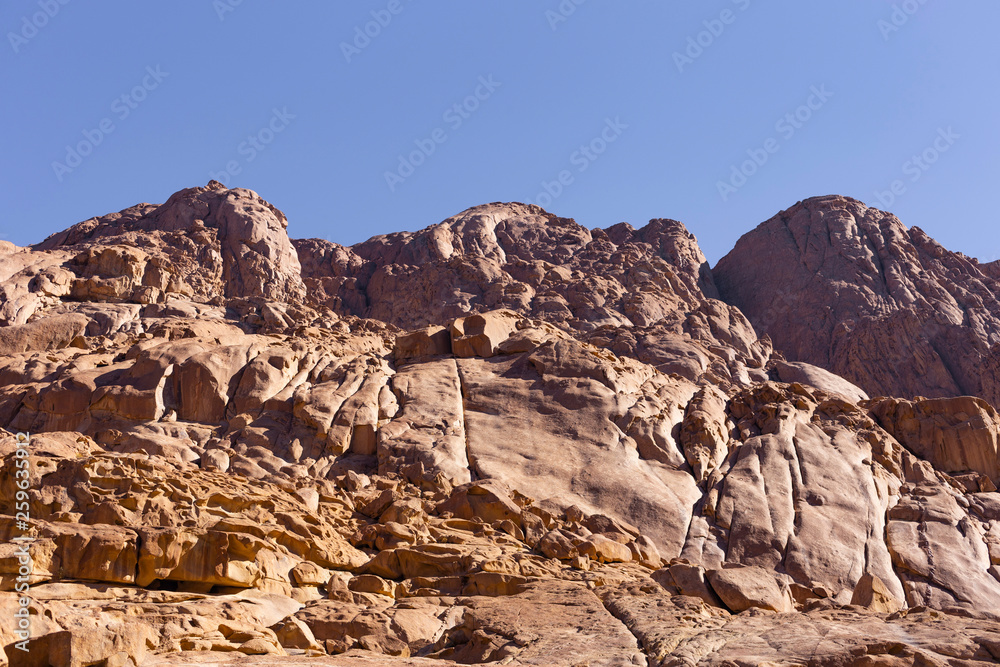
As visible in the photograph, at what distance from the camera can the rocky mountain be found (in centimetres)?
1730

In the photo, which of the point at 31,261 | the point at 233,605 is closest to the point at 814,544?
the point at 233,605

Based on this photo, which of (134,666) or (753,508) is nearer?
(134,666)

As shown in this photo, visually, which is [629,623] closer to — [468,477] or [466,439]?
[468,477]

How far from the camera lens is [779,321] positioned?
272 ft

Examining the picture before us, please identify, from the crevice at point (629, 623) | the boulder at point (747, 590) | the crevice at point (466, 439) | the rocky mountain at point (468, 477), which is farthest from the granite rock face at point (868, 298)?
the crevice at point (629, 623)

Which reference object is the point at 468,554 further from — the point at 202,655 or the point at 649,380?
the point at 649,380

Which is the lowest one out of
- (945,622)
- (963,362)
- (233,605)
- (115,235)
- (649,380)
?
(945,622)

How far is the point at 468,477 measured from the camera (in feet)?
111

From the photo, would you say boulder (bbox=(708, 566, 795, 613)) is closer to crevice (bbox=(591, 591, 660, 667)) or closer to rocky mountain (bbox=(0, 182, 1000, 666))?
rocky mountain (bbox=(0, 182, 1000, 666))

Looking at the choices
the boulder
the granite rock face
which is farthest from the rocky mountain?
the granite rock face

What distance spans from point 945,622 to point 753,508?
17392 millimetres

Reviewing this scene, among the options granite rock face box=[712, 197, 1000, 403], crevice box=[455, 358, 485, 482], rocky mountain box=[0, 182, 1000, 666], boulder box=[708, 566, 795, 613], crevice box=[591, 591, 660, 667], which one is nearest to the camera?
crevice box=[591, 591, 660, 667]

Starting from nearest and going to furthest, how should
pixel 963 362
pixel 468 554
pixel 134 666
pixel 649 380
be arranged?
pixel 134 666, pixel 468 554, pixel 649 380, pixel 963 362

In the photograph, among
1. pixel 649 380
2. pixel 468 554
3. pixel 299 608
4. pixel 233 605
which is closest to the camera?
pixel 233 605
